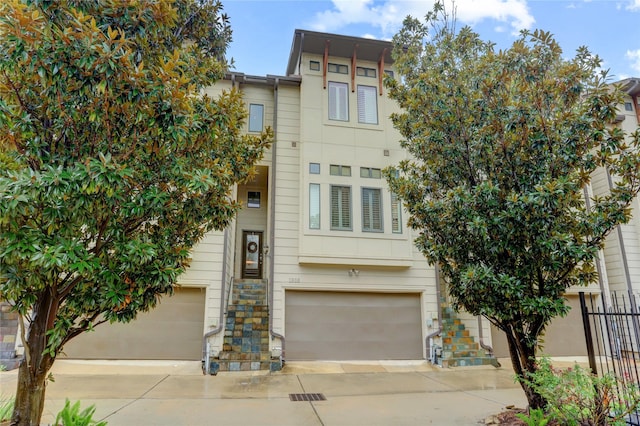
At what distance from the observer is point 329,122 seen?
447 inches

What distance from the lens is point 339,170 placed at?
36.3 feet

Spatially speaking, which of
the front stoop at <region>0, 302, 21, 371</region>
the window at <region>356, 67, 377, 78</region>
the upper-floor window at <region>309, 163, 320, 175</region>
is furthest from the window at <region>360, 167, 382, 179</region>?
the front stoop at <region>0, 302, 21, 371</region>

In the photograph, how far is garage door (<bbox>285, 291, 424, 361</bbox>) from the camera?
405 inches

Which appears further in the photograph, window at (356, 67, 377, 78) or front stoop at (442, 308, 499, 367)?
window at (356, 67, 377, 78)

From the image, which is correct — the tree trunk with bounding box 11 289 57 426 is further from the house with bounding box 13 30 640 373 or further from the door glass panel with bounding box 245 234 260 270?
the door glass panel with bounding box 245 234 260 270

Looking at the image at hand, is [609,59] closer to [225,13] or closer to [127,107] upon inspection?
[225,13]

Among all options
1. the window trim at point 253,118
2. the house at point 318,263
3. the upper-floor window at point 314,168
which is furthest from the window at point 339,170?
the window trim at point 253,118

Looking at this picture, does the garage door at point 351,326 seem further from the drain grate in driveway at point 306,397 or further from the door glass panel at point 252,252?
the drain grate in driveway at point 306,397

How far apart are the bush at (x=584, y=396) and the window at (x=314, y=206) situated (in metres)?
6.99

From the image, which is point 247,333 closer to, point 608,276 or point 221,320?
point 221,320

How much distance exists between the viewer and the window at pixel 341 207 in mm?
10641

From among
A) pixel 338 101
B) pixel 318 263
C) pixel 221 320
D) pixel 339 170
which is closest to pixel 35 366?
pixel 221 320

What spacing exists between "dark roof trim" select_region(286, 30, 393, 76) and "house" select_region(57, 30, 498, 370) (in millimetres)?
36

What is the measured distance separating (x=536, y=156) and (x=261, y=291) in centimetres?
881
